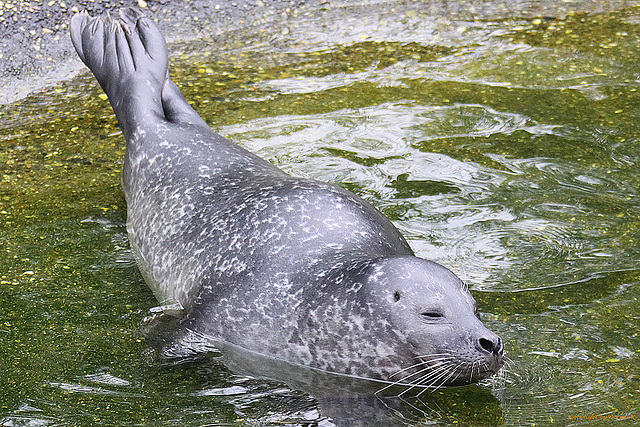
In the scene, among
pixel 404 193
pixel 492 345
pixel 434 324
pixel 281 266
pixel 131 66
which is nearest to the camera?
pixel 492 345

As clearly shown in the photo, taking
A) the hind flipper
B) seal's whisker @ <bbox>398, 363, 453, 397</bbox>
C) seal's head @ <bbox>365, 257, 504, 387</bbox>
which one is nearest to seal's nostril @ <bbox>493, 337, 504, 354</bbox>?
seal's head @ <bbox>365, 257, 504, 387</bbox>

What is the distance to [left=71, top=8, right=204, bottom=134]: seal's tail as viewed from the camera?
5.33 metres

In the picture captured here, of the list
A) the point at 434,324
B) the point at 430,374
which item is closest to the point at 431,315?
the point at 434,324

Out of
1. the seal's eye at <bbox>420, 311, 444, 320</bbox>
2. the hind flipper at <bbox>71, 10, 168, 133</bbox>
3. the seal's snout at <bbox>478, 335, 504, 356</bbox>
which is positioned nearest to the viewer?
the seal's snout at <bbox>478, 335, 504, 356</bbox>

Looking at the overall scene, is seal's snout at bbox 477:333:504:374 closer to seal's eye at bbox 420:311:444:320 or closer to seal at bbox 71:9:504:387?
seal at bbox 71:9:504:387

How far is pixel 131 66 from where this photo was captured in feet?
18.4

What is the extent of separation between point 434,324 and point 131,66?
120 inches

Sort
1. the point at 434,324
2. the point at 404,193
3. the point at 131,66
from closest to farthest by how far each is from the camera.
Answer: the point at 434,324 < the point at 404,193 < the point at 131,66

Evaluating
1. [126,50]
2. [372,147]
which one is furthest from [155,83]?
[372,147]

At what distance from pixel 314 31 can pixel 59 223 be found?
140 inches

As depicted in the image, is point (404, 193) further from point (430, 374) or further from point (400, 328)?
point (430, 374)

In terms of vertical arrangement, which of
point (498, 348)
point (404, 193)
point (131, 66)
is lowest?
point (404, 193)

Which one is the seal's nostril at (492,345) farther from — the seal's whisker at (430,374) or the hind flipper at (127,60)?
the hind flipper at (127,60)

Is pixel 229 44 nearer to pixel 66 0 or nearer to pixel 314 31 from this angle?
pixel 314 31
